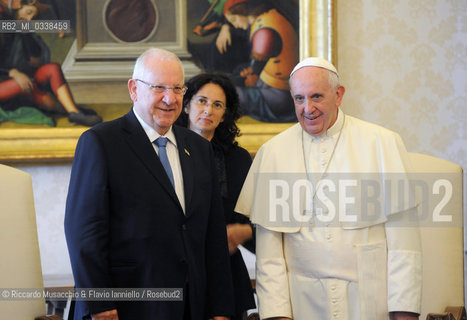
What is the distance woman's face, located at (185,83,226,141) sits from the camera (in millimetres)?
2953

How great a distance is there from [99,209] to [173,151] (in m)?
0.44

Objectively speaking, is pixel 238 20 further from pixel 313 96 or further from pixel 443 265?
pixel 443 265

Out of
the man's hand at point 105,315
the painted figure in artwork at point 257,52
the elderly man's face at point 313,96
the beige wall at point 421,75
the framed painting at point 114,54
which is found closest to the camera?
the man's hand at point 105,315

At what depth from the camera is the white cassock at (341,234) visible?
241 centimetres

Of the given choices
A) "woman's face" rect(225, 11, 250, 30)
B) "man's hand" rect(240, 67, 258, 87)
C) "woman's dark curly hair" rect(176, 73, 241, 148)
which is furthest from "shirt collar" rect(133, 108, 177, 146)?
"woman's face" rect(225, 11, 250, 30)

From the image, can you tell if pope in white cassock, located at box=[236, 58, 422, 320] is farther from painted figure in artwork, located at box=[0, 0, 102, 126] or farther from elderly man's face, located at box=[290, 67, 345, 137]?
painted figure in artwork, located at box=[0, 0, 102, 126]

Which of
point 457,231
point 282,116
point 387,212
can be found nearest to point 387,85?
point 282,116

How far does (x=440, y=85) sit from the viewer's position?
13.0 feet

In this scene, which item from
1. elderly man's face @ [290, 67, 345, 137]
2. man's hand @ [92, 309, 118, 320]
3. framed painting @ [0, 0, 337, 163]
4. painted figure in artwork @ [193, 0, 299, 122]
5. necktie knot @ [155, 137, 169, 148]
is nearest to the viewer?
man's hand @ [92, 309, 118, 320]

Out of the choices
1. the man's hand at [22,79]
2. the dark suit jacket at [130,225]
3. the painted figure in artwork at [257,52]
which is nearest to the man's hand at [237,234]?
the dark suit jacket at [130,225]

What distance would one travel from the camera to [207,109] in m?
2.97

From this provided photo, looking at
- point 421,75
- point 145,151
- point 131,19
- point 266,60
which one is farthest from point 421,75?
point 145,151

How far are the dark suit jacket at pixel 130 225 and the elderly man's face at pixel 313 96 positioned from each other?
0.59m

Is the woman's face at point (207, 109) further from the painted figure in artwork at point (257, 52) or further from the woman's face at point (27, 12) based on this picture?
the woman's face at point (27, 12)
